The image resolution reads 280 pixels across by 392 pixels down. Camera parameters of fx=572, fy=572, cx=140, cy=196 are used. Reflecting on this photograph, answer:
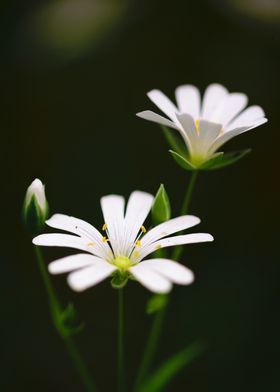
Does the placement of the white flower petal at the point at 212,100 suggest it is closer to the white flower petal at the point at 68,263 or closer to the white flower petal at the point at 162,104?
the white flower petal at the point at 162,104

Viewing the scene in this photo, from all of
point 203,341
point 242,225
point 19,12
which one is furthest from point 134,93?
point 203,341

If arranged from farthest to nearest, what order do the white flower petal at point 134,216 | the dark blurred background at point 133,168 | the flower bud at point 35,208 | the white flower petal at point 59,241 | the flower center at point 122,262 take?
the dark blurred background at point 133,168, the white flower petal at point 134,216, the flower bud at point 35,208, the flower center at point 122,262, the white flower petal at point 59,241

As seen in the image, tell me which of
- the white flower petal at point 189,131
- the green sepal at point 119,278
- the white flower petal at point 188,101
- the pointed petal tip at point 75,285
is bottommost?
the green sepal at point 119,278

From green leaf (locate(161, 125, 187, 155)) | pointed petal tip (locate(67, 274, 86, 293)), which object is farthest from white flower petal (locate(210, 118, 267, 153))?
pointed petal tip (locate(67, 274, 86, 293))

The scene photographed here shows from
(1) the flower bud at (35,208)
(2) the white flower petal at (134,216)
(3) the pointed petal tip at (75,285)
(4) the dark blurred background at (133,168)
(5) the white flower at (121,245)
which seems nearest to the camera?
(3) the pointed petal tip at (75,285)

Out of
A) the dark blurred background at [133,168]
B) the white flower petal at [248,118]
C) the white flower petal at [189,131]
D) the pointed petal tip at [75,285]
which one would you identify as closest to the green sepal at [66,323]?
the pointed petal tip at [75,285]

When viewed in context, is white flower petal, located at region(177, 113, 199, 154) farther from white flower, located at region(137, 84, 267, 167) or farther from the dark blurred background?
the dark blurred background

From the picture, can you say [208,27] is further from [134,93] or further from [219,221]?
[219,221]
